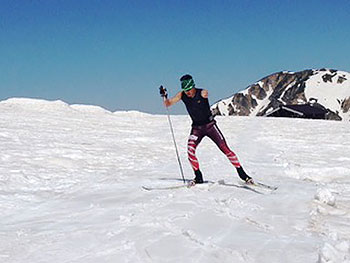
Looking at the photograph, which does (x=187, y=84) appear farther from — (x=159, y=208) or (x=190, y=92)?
(x=159, y=208)

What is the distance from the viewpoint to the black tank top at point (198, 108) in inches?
351

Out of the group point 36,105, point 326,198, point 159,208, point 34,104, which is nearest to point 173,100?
point 159,208

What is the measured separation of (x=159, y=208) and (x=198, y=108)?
2.82m

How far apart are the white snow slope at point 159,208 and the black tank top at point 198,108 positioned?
149 cm

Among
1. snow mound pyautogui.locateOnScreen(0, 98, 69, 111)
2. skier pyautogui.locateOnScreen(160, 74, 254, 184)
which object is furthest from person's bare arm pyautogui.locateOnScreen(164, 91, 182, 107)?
snow mound pyautogui.locateOnScreen(0, 98, 69, 111)

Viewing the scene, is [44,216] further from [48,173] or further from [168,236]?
[48,173]

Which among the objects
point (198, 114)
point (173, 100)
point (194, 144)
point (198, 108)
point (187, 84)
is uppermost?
point (187, 84)

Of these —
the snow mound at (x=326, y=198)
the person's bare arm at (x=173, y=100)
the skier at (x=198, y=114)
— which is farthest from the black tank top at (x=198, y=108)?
the snow mound at (x=326, y=198)

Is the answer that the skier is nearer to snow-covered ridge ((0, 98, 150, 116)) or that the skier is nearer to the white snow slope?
the white snow slope

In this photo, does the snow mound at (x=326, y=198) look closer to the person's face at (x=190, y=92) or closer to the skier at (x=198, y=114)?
the skier at (x=198, y=114)

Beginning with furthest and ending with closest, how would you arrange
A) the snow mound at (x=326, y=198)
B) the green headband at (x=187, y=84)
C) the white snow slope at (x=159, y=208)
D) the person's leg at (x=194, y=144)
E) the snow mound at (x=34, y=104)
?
1. the snow mound at (x=34, y=104)
2. the person's leg at (x=194, y=144)
3. the green headband at (x=187, y=84)
4. the snow mound at (x=326, y=198)
5. the white snow slope at (x=159, y=208)

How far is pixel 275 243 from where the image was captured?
16.3 ft

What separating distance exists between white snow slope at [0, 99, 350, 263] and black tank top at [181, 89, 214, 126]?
1487mm

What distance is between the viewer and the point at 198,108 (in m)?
8.95
